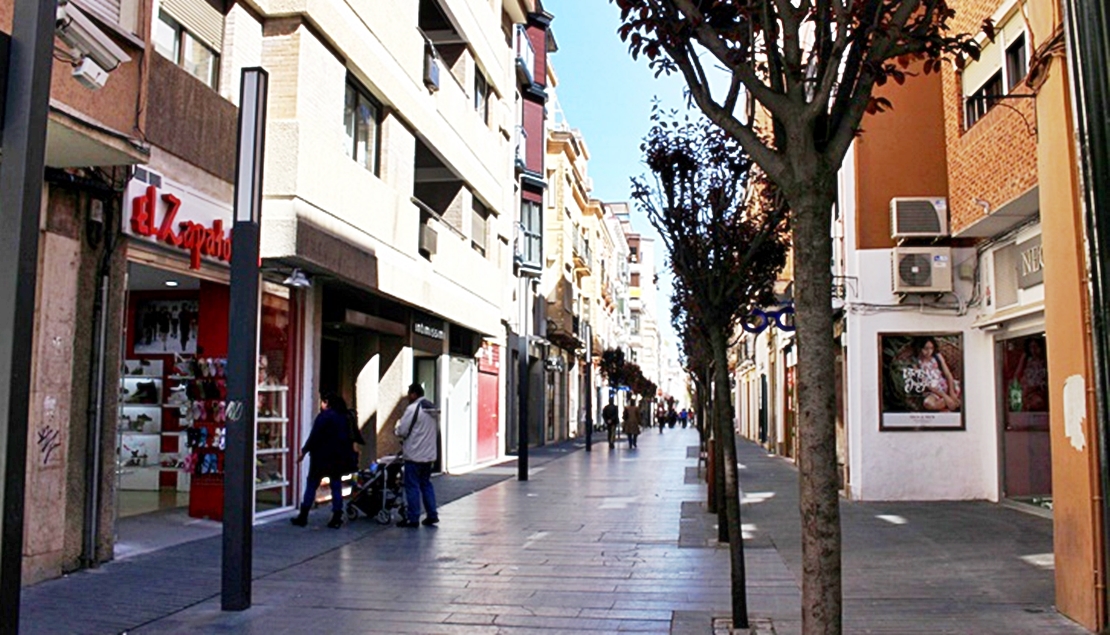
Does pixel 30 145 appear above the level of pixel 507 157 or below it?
below

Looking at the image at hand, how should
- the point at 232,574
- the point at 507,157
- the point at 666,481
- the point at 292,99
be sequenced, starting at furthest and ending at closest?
1. the point at 507,157
2. the point at 666,481
3. the point at 292,99
4. the point at 232,574

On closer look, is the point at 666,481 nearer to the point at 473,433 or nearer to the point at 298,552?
the point at 473,433

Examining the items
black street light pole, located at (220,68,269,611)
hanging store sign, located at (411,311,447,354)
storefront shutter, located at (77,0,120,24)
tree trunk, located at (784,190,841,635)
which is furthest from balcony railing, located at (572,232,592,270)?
tree trunk, located at (784,190,841,635)

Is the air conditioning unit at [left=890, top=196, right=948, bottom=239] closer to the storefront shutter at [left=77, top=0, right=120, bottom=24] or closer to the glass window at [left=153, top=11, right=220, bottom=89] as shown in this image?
the glass window at [left=153, top=11, right=220, bottom=89]

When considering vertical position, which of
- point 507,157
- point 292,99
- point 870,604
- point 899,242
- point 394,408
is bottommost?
point 870,604

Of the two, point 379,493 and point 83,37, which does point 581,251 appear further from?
point 83,37

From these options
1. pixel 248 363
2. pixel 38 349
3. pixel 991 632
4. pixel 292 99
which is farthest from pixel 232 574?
pixel 292 99

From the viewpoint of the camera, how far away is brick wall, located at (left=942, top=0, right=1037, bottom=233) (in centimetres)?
1186

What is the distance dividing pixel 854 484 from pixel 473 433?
10690 mm

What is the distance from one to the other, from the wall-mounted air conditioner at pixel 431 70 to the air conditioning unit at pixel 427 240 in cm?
266

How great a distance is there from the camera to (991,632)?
23.2ft

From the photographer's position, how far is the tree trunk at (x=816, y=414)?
14.0 feet

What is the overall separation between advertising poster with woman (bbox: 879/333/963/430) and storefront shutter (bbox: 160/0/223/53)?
35.7 ft

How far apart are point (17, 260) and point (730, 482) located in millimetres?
5841
